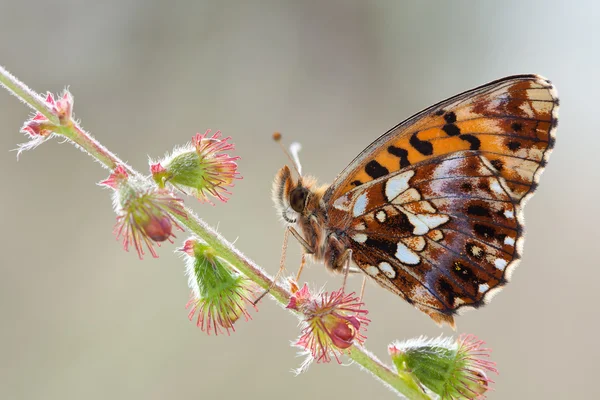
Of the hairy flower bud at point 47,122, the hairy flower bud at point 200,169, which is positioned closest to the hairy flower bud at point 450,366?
the hairy flower bud at point 200,169

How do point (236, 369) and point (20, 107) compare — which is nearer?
point (236, 369)

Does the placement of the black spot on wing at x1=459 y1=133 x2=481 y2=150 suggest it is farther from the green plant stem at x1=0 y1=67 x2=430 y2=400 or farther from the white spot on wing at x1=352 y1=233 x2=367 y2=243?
the green plant stem at x1=0 y1=67 x2=430 y2=400

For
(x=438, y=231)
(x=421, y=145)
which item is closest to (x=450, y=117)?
(x=421, y=145)

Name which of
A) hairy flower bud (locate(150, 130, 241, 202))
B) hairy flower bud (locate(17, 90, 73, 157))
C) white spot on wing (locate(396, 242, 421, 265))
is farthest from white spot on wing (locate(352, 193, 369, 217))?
hairy flower bud (locate(17, 90, 73, 157))

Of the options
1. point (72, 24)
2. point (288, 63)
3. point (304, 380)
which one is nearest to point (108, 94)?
point (72, 24)

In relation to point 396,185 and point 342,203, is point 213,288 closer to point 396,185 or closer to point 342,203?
point 342,203

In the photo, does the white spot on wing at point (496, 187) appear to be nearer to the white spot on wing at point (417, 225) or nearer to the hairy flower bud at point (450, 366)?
the white spot on wing at point (417, 225)

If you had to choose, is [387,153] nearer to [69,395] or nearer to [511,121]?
[511,121]
